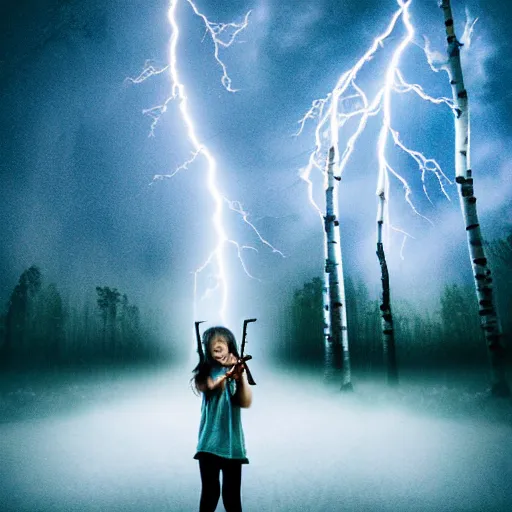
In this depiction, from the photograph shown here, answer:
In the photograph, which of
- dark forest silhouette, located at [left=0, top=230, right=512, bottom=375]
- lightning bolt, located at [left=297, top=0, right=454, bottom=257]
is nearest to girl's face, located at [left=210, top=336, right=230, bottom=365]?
lightning bolt, located at [left=297, top=0, right=454, bottom=257]

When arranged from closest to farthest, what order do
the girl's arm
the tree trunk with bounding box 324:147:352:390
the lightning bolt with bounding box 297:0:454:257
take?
the girl's arm, the tree trunk with bounding box 324:147:352:390, the lightning bolt with bounding box 297:0:454:257

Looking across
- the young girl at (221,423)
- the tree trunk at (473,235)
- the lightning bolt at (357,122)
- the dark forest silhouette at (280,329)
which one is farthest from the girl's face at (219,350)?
the dark forest silhouette at (280,329)

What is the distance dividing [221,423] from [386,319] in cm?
455

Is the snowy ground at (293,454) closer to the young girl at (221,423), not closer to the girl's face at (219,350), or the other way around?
the young girl at (221,423)

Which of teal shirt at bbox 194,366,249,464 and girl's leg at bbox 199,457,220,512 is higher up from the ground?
teal shirt at bbox 194,366,249,464

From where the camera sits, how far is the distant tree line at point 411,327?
6688 millimetres

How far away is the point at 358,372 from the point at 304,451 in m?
3.97

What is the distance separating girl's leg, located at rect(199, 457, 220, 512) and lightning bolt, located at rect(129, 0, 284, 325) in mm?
4654

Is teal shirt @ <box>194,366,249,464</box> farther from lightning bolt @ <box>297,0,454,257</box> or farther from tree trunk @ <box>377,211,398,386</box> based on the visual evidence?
lightning bolt @ <box>297,0,454,257</box>

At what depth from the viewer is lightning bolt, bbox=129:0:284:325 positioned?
630 cm

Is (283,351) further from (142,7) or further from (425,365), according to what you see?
(142,7)

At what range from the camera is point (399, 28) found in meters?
6.20

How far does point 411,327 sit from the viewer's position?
7492mm

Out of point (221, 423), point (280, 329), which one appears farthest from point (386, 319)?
point (221, 423)
